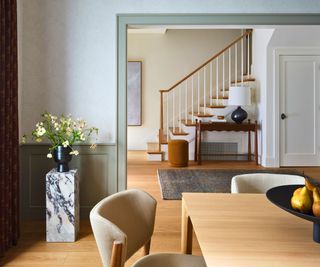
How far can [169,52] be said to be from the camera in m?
9.44

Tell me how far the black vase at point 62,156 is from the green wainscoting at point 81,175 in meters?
0.46

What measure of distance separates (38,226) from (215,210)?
2535mm

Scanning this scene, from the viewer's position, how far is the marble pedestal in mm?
3340

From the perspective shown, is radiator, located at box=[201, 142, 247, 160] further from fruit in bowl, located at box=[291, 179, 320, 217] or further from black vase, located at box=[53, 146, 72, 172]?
fruit in bowl, located at box=[291, 179, 320, 217]

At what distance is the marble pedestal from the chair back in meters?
1.62

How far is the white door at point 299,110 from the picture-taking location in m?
7.09

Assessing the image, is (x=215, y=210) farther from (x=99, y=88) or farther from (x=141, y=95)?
(x=141, y=95)

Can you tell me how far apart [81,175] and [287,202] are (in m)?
2.80

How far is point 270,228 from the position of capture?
5.07ft

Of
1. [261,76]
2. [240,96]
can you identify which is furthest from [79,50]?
[261,76]

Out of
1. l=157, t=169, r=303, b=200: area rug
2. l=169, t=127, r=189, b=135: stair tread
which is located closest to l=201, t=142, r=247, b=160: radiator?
l=169, t=127, r=189, b=135: stair tread

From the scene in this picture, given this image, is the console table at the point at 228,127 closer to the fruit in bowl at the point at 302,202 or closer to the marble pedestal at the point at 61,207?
the marble pedestal at the point at 61,207

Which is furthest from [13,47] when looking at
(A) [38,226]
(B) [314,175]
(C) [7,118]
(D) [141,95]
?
(D) [141,95]

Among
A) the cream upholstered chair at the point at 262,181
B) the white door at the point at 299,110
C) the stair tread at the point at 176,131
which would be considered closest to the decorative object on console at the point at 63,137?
the cream upholstered chair at the point at 262,181
